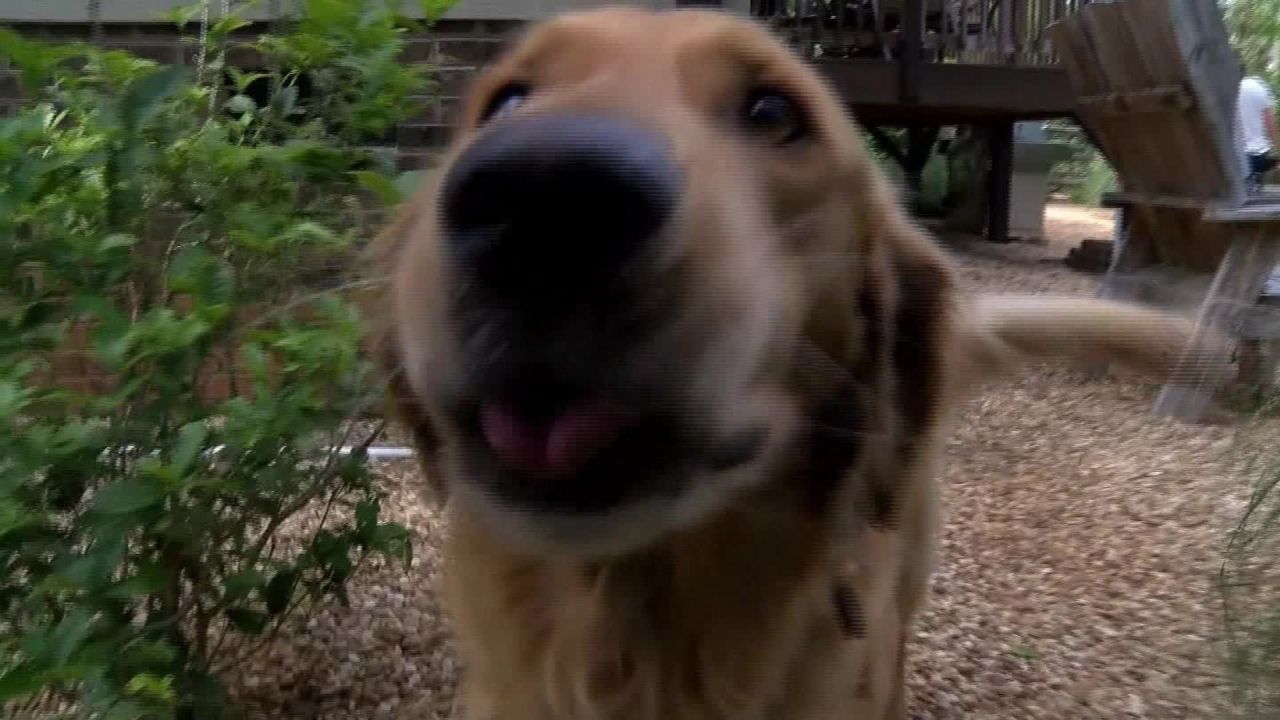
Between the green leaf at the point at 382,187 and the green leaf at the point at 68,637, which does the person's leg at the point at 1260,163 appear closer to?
the green leaf at the point at 382,187

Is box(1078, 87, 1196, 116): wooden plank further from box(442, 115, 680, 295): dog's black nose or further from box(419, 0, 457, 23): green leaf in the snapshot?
box(442, 115, 680, 295): dog's black nose

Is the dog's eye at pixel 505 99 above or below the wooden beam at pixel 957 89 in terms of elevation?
below

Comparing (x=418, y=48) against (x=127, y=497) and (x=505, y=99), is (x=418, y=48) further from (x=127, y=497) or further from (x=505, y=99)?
(x=127, y=497)

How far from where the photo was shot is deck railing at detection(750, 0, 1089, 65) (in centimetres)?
799

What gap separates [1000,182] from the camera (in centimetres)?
1115

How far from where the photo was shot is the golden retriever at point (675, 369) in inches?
42.4

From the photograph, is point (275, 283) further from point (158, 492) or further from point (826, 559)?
point (826, 559)

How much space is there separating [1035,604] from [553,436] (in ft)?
8.13

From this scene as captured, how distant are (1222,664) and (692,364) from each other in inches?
53.3

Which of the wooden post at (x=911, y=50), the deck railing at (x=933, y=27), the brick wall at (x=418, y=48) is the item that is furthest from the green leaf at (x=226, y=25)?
the wooden post at (x=911, y=50)

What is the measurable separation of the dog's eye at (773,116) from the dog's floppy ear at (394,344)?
1.91 feet

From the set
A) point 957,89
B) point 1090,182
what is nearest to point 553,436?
point 957,89

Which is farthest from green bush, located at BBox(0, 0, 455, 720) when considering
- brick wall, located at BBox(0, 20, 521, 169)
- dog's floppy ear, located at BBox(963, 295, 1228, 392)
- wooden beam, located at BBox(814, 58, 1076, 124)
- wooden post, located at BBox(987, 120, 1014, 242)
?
wooden post, located at BBox(987, 120, 1014, 242)

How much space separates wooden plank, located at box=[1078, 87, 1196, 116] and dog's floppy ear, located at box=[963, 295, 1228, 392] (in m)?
2.48
